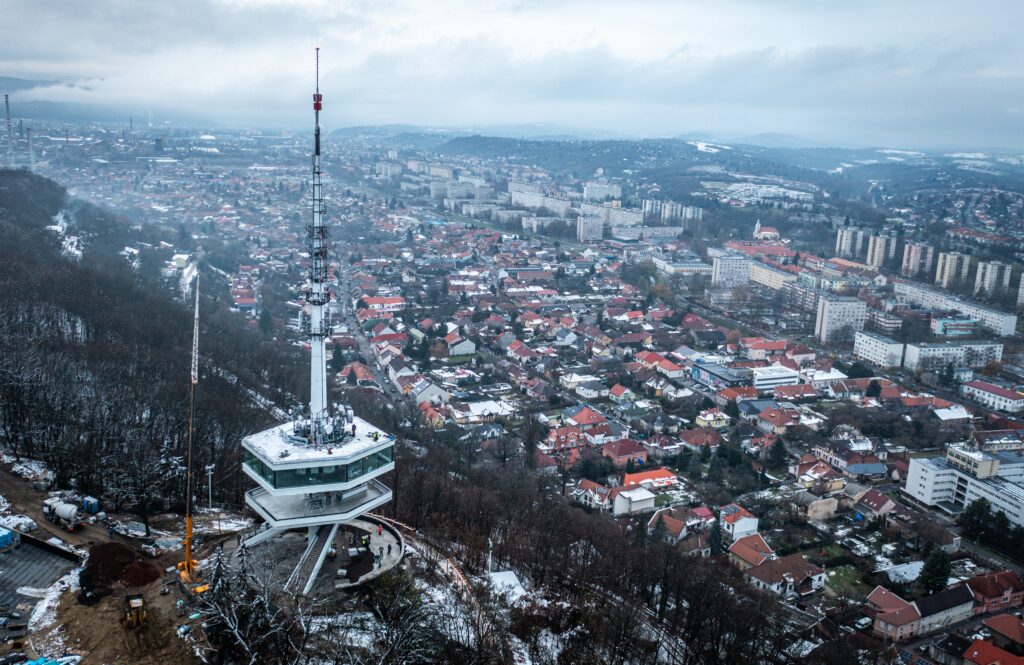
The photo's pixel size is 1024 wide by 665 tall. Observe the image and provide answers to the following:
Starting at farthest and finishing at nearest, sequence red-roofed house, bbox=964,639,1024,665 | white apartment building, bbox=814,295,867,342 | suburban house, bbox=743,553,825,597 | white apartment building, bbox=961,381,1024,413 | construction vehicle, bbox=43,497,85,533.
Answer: white apartment building, bbox=814,295,867,342, white apartment building, bbox=961,381,1024,413, suburban house, bbox=743,553,825,597, red-roofed house, bbox=964,639,1024,665, construction vehicle, bbox=43,497,85,533

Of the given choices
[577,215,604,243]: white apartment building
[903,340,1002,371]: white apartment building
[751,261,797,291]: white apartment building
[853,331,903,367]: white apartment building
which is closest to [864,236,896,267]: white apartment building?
[751,261,797,291]: white apartment building

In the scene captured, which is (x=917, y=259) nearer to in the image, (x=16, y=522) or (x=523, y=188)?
(x=523, y=188)

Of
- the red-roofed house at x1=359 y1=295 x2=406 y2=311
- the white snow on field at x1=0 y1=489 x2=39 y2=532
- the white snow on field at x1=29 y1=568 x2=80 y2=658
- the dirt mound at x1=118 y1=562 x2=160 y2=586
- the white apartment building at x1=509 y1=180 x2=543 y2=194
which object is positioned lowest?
the red-roofed house at x1=359 y1=295 x2=406 y2=311

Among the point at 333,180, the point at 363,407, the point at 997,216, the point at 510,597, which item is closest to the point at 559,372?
the point at 363,407

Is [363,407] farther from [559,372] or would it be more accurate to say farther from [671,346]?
[671,346]

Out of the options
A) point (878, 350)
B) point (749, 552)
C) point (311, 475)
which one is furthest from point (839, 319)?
point (311, 475)

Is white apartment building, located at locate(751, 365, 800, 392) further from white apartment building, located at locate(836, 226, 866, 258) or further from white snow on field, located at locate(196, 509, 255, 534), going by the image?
white apartment building, located at locate(836, 226, 866, 258)

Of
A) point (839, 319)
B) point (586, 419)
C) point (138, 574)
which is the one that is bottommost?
point (586, 419)

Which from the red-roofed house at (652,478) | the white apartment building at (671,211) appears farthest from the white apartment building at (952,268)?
the red-roofed house at (652,478)
